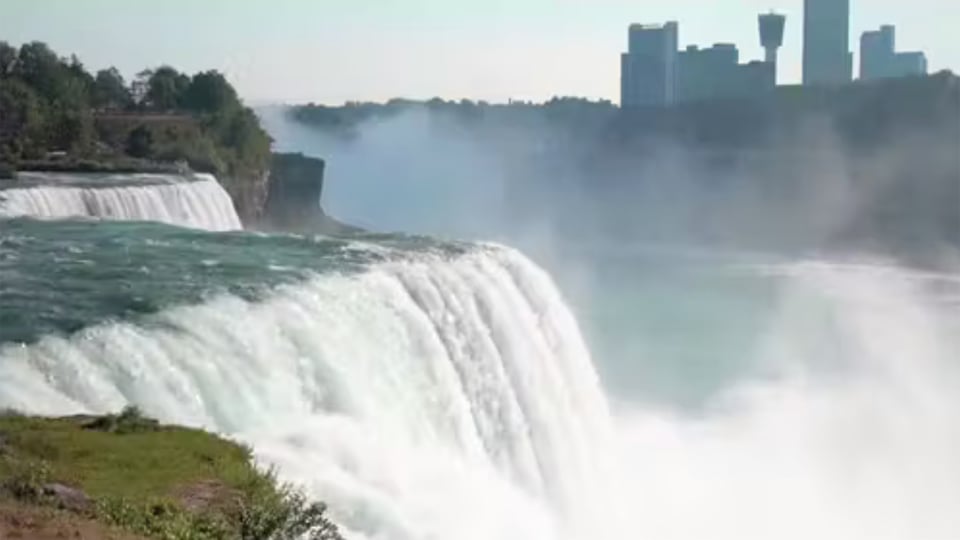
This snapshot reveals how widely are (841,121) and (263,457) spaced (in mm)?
74425

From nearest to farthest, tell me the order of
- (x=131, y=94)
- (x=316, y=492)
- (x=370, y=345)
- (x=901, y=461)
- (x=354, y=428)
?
(x=316, y=492) → (x=354, y=428) → (x=370, y=345) → (x=901, y=461) → (x=131, y=94)

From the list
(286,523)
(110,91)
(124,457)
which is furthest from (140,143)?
(286,523)

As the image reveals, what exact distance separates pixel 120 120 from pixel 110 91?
14.9 meters

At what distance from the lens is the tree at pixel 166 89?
2033 inches

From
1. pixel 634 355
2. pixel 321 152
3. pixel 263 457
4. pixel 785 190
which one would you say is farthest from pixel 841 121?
pixel 263 457

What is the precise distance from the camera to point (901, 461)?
82.8ft

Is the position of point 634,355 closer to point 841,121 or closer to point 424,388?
point 424,388

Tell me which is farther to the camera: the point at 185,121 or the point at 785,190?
the point at 785,190

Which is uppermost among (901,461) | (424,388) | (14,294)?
(14,294)

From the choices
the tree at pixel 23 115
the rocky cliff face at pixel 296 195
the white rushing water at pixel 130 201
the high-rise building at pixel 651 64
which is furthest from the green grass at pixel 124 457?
the high-rise building at pixel 651 64

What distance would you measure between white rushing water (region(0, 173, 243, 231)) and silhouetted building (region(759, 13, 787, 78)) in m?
102

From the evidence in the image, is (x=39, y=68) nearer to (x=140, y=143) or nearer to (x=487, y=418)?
(x=140, y=143)

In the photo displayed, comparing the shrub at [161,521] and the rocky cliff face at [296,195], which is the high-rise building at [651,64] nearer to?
the rocky cliff face at [296,195]

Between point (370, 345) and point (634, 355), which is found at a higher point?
point (370, 345)
